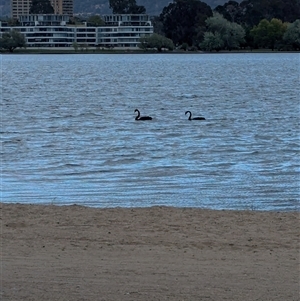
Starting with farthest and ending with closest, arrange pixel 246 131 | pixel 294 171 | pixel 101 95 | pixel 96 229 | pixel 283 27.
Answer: pixel 283 27, pixel 101 95, pixel 246 131, pixel 294 171, pixel 96 229

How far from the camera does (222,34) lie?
472 ft

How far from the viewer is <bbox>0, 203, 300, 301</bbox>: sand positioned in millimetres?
Answer: 6539

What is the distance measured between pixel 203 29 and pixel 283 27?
44.3ft

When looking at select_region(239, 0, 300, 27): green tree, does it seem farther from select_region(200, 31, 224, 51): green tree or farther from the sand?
the sand

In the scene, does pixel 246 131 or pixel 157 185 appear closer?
pixel 157 185

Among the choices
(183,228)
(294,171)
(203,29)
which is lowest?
(203,29)

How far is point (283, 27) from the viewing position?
491ft

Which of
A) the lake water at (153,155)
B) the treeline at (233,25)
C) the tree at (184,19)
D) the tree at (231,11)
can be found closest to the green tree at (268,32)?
the treeline at (233,25)

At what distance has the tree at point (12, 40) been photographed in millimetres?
188837

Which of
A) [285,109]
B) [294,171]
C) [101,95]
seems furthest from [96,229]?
[101,95]

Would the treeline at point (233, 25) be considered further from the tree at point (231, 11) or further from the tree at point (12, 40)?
the tree at point (12, 40)

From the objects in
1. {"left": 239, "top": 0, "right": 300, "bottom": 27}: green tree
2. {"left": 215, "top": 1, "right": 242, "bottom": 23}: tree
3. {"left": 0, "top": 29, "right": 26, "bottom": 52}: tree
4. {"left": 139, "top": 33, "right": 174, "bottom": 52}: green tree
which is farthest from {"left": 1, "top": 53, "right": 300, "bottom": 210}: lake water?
{"left": 0, "top": 29, "right": 26, "bottom": 52}: tree

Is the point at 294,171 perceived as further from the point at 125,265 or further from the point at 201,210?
the point at 125,265

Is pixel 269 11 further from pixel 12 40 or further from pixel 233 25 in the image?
pixel 12 40
